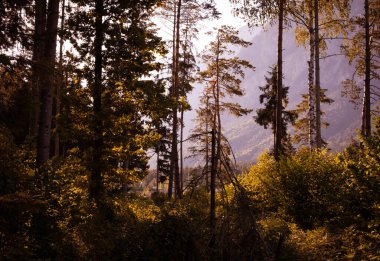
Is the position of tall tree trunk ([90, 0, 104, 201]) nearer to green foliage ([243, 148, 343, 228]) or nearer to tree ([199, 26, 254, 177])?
green foliage ([243, 148, 343, 228])

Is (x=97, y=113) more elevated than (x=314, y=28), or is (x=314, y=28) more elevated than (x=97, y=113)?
(x=314, y=28)

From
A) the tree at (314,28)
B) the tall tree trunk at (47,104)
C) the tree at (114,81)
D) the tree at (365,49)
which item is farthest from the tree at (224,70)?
the tall tree trunk at (47,104)

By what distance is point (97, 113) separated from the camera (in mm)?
9500

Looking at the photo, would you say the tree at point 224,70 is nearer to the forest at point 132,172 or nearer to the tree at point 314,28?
the tree at point 314,28

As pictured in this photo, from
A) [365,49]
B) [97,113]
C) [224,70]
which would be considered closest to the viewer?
[97,113]

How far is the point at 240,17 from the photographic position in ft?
42.6

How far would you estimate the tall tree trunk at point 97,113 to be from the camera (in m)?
9.69

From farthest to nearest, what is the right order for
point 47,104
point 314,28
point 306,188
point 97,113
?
point 314,28, point 97,113, point 306,188, point 47,104

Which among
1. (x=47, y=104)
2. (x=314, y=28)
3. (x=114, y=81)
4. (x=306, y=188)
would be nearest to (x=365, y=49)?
(x=314, y=28)

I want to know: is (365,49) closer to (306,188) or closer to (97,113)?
(306,188)

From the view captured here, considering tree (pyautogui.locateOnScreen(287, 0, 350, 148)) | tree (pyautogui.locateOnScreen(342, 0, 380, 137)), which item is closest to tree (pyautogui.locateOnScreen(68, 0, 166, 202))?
tree (pyautogui.locateOnScreen(287, 0, 350, 148))

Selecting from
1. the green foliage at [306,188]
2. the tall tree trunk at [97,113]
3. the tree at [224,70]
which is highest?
the tree at [224,70]

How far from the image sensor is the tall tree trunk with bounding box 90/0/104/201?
969 cm

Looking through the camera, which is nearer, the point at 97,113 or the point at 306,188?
the point at 306,188
